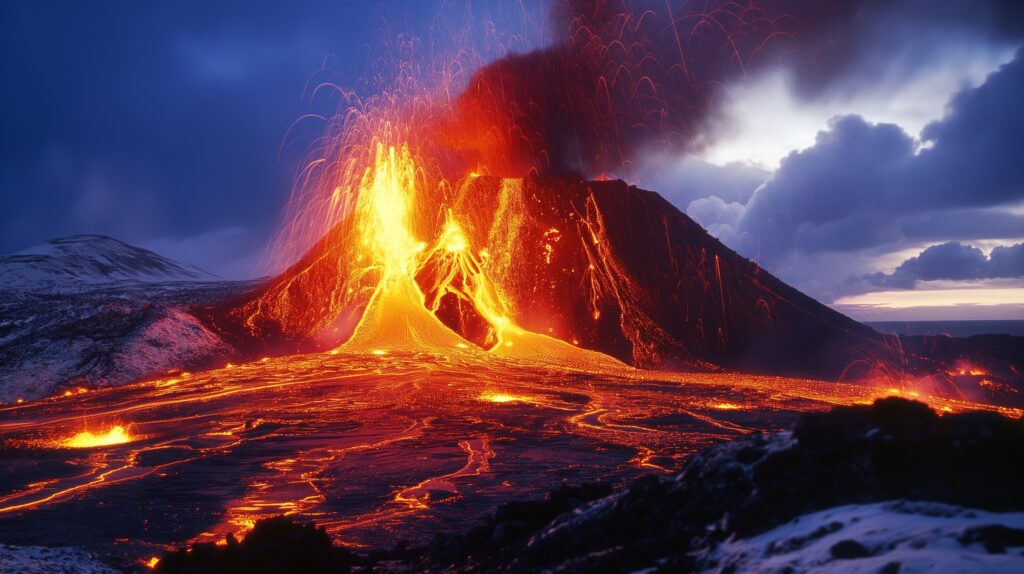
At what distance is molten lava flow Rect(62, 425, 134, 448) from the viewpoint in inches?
872

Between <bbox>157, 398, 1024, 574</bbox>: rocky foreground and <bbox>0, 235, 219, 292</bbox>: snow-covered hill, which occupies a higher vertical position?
<bbox>0, 235, 219, 292</bbox>: snow-covered hill

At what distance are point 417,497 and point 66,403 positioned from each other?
25699mm

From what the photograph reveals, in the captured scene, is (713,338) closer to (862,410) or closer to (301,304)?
(301,304)

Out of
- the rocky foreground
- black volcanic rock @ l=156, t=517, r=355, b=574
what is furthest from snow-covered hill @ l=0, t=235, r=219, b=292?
the rocky foreground

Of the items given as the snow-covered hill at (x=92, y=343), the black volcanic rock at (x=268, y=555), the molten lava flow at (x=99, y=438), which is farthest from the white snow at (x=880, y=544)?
the snow-covered hill at (x=92, y=343)

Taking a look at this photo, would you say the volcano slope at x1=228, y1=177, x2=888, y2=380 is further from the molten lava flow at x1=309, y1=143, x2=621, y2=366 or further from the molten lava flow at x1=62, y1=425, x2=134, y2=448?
the molten lava flow at x1=62, y1=425, x2=134, y2=448

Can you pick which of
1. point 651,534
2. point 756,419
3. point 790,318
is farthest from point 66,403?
point 790,318

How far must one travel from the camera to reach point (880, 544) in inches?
183

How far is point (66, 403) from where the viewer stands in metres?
30.9

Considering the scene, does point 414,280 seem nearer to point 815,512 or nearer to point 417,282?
point 417,282

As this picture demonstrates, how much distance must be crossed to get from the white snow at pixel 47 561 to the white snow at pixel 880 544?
8304 mm

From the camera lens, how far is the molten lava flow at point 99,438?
72.7 ft

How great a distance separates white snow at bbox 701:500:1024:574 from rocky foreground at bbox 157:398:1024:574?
11 mm

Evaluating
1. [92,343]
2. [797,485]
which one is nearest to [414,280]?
[92,343]
